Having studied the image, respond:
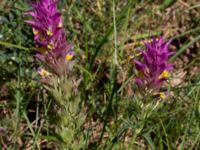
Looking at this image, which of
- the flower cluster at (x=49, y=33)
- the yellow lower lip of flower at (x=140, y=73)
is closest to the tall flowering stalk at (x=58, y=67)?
the flower cluster at (x=49, y=33)

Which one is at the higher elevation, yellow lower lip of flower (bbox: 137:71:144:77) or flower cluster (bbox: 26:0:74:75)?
flower cluster (bbox: 26:0:74:75)

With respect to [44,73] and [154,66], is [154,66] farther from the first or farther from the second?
[44,73]

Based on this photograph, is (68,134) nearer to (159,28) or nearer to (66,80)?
(66,80)

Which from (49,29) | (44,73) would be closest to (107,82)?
(44,73)

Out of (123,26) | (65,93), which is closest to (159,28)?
(123,26)

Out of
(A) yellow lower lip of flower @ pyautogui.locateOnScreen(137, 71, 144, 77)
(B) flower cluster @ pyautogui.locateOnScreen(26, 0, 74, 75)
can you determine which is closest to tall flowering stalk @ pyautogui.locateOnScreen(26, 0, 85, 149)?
(B) flower cluster @ pyautogui.locateOnScreen(26, 0, 74, 75)

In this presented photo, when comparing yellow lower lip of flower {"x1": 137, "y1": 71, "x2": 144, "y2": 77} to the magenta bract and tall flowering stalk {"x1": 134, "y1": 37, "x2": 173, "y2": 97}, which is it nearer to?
tall flowering stalk {"x1": 134, "y1": 37, "x2": 173, "y2": 97}
